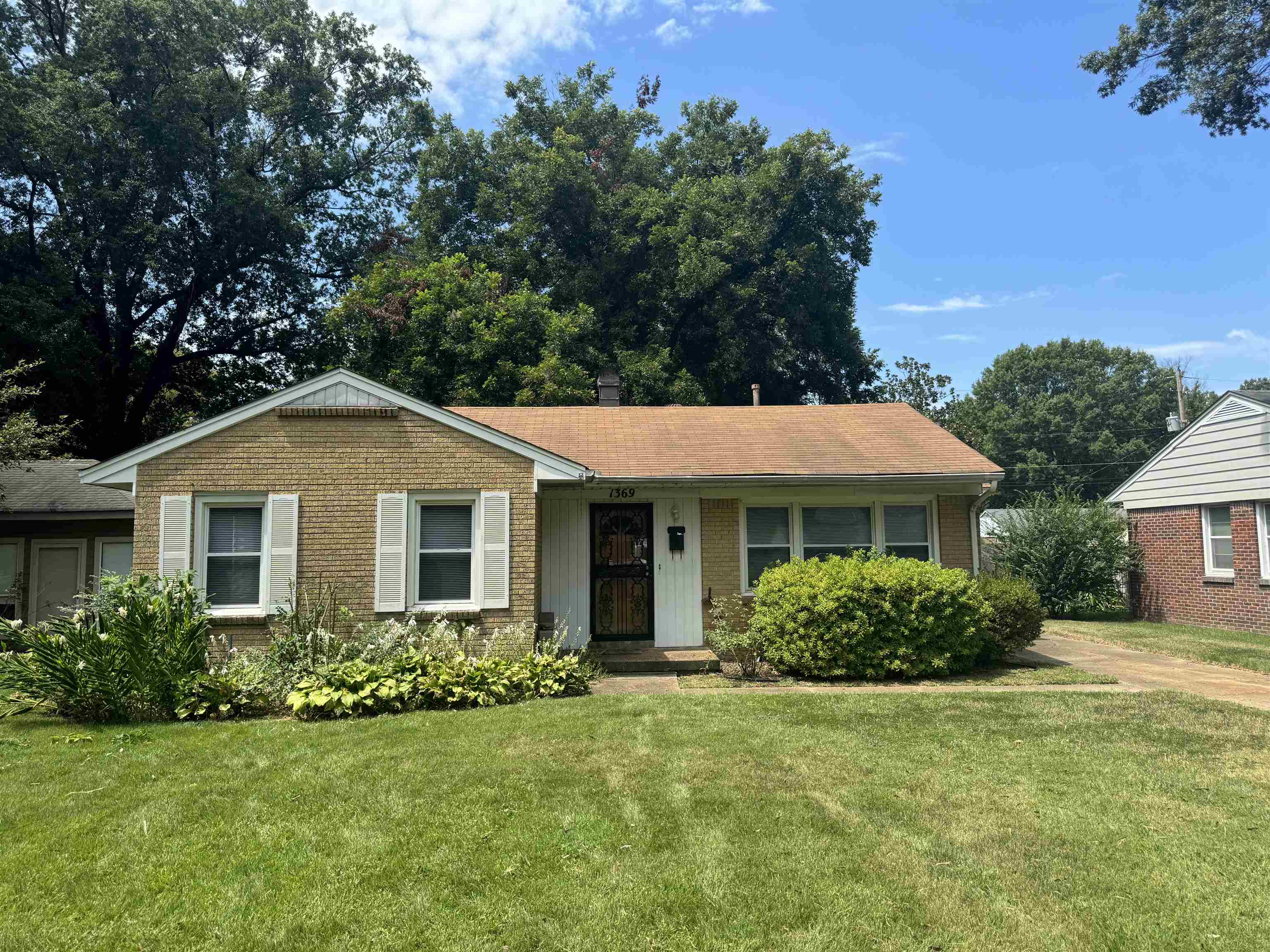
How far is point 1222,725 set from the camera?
7363 mm

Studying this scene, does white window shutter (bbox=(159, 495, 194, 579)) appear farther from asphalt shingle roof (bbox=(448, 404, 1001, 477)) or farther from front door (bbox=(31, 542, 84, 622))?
front door (bbox=(31, 542, 84, 622))

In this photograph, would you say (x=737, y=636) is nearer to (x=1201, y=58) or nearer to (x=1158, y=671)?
(x=1158, y=671)

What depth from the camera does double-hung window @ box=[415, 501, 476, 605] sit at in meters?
10.3

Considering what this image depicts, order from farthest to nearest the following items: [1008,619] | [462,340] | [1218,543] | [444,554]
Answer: [462,340] < [1218,543] < [1008,619] < [444,554]

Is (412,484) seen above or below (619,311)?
below

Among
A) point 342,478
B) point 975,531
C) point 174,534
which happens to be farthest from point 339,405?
point 975,531

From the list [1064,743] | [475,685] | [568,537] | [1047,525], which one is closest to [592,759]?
[475,685]

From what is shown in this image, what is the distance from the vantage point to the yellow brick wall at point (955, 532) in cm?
1223

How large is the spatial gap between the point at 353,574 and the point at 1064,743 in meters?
7.99

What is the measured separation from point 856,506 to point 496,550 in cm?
577

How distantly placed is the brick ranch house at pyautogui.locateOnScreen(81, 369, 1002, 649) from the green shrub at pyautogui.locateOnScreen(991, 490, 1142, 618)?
792 centimetres

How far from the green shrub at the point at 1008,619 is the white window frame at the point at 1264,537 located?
5.77 metres

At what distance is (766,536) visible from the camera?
12.3 meters

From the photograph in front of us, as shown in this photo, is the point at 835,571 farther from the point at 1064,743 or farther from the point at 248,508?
the point at 248,508
